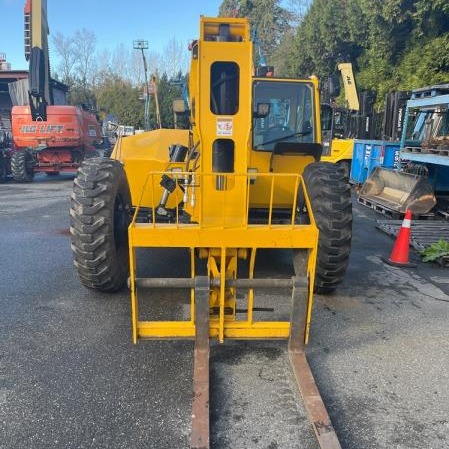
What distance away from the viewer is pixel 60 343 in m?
3.79

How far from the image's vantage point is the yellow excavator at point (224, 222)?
10.4 ft

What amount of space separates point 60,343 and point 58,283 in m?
1.53

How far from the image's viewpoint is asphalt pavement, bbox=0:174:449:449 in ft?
9.06

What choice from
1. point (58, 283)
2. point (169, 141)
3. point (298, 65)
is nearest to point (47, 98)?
point (169, 141)

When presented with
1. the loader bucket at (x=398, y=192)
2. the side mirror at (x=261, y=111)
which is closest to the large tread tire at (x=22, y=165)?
the loader bucket at (x=398, y=192)

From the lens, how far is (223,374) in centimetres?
336

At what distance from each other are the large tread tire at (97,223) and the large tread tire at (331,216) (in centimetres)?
196

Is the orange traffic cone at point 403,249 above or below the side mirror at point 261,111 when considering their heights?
below

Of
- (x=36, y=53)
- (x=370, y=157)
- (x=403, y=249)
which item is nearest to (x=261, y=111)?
(x=403, y=249)

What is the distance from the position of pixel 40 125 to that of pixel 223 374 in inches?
523

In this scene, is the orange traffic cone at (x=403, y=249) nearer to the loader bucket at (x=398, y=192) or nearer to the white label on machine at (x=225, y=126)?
the loader bucket at (x=398, y=192)

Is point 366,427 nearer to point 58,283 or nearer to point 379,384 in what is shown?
point 379,384

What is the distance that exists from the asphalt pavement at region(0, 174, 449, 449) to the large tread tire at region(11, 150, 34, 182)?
9.68 m

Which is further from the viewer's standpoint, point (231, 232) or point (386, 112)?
point (386, 112)
